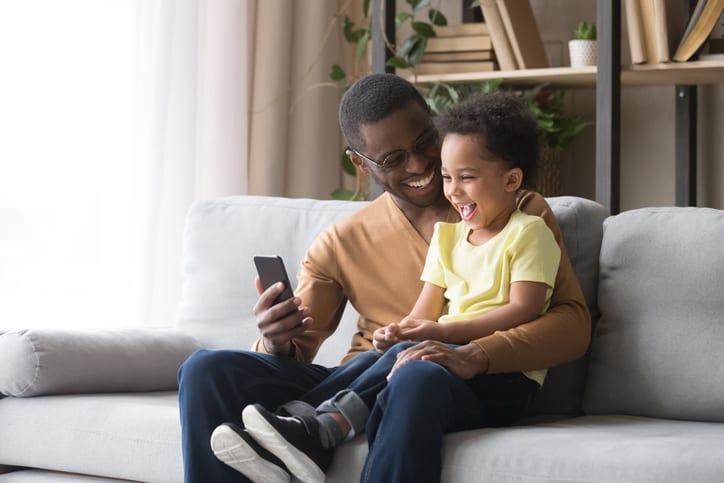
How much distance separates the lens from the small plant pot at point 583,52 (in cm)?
283

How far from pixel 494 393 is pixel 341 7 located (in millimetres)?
2109

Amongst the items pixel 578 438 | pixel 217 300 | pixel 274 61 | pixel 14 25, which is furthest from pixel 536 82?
pixel 578 438

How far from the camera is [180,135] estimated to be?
302 cm

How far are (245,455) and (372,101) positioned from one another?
68 cm

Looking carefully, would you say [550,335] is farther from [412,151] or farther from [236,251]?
[236,251]

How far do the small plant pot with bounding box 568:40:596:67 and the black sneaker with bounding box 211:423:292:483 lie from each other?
161 cm

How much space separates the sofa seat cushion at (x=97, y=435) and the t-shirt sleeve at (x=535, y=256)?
2.11ft

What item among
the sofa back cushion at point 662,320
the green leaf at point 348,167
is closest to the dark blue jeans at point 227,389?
the sofa back cushion at point 662,320

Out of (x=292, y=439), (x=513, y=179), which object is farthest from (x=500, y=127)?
(x=292, y=439)

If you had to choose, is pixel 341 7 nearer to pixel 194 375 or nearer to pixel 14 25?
pixel 14 25

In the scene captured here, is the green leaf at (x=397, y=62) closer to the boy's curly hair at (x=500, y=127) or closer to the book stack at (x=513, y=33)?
the book stack at (x=513, y=33)

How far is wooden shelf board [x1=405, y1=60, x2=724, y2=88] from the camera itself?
8.73 ft

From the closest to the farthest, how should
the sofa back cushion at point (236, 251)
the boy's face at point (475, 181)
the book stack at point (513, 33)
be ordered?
the boy's face at point (475, 181)
the sofa back cushion at point (236, 251)
the book stack at point (513, 33)

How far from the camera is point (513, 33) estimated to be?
2.82m
